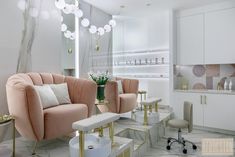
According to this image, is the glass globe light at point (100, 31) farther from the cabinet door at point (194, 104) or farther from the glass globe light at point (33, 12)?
the cabinet door at point (194, 104)

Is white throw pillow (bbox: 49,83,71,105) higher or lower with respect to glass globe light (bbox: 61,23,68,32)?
lower

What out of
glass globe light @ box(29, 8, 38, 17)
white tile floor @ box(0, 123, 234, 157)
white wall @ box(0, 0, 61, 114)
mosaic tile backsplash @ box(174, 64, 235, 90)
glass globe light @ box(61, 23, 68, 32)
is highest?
glass globe light @ box(29, 8, 38, 17)

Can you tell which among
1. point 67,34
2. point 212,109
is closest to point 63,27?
point 67,34

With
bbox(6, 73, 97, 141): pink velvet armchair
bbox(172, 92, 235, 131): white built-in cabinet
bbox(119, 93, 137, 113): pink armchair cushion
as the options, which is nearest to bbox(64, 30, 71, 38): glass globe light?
bbox(6, 73, 97, 141): pink velvet armchair

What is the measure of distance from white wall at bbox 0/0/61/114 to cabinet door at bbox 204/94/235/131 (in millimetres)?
2987

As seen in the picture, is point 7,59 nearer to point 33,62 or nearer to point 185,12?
point 33,62

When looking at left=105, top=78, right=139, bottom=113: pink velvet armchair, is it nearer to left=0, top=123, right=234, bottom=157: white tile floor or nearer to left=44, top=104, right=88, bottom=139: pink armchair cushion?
left=0, top=123, right=234, bottom=157: white tile floor

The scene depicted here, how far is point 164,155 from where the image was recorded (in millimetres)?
2781

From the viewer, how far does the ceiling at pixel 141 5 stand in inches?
153

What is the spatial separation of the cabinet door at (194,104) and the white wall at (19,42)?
2546 millimetres

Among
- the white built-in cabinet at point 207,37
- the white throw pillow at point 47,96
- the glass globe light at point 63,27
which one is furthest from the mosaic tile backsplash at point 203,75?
the white throw pillow at point 47,96

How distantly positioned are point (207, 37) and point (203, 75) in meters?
0.87

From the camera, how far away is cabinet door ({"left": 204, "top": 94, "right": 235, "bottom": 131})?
11.6ft

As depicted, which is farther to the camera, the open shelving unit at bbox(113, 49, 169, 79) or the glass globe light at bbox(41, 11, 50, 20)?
the open shelving unit at bbox(113, 49, 169, 79)
